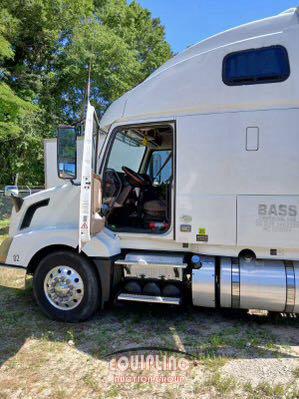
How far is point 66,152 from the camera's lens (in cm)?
403

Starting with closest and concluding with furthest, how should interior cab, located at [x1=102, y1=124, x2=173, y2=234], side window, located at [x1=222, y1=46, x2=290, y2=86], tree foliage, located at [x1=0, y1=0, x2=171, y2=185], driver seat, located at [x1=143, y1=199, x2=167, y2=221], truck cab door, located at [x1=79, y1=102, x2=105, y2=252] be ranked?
truck cab door, located at [x1=79, y1=102, x2=105, y2=252] → side window, located at [x1=222, y1=46, x2=290, y2=86] → interior cab, located at [x1=102, y1=124, x2=173, y2=234] → driver seat, located at [x1=143, y1=199, x2=167, y2=221] → tree foliage, located at [x1=0, y1=0, x2=171, y2=185]

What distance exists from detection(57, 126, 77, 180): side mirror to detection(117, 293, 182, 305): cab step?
1.50 m

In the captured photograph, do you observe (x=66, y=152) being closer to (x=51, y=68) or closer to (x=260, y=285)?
(x=260, y=285)

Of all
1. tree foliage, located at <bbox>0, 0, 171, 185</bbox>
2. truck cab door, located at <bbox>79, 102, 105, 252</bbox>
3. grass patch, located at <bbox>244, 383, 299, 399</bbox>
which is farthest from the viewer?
tree foliage, located at <bbox>0, 0, 171, 185</bbox>

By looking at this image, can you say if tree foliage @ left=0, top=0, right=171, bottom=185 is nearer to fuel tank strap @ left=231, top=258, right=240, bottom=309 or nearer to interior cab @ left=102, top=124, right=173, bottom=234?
interior cab @ left=102, top=124, right=173, bottom=234

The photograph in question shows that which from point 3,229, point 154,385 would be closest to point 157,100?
point 154,385

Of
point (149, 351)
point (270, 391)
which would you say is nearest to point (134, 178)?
point (149, 351)

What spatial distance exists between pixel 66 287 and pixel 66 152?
5.18ft

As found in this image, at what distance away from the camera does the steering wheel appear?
480 cm

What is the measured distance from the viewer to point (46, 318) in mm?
4406

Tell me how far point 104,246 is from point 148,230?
0.56 m

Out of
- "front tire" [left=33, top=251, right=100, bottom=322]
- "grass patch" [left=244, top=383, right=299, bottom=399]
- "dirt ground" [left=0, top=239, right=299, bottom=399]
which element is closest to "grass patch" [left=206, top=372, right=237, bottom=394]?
"dirt ground" [left=0, top=239, right=299, bottom=399]

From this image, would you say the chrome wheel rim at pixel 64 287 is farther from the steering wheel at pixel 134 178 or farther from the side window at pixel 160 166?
the side window at pixel 160 166

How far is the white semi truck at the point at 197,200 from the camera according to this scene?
3.78 meters
